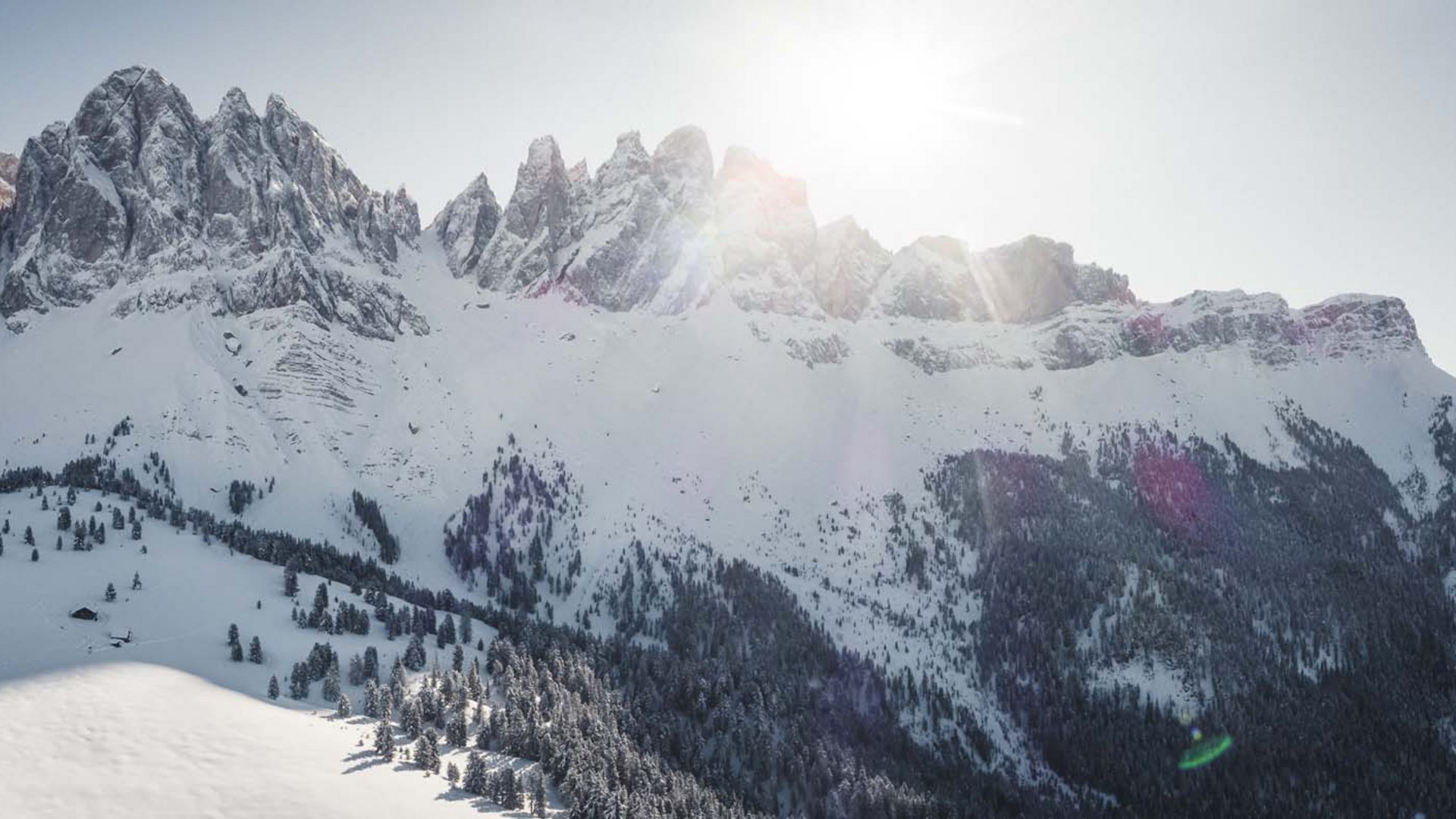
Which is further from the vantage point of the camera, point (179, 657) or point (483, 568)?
point (483, 568)

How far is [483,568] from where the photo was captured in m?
187

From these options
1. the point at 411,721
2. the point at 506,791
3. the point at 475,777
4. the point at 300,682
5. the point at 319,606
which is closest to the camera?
the point at 506,791

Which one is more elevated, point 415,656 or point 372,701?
point 415,656

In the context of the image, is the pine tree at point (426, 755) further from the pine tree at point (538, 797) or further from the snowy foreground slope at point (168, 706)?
the pine tree at point (538, 797)

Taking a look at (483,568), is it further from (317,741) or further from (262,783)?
(262,783)

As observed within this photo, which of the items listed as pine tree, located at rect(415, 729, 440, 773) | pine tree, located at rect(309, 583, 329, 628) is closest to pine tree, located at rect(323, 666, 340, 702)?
pine tree, located at rect(415, 729, 440, 773)

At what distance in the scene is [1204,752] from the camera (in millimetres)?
159500

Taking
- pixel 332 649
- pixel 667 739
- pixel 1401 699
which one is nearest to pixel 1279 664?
pixel 1401 699

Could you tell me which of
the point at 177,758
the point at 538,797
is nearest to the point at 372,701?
the point at 538,797

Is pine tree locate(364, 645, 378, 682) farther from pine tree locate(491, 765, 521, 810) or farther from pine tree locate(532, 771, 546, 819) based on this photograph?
pine tree locate(491, 765, 521, 810)

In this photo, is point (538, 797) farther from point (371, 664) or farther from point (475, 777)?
point (371, 664)

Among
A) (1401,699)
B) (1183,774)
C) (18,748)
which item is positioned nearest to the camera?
(18,748)

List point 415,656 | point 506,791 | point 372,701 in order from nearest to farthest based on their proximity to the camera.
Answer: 1. point 506,791
2. point 372,701
3. point 415,656

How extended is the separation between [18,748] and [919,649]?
15932 centimetres
